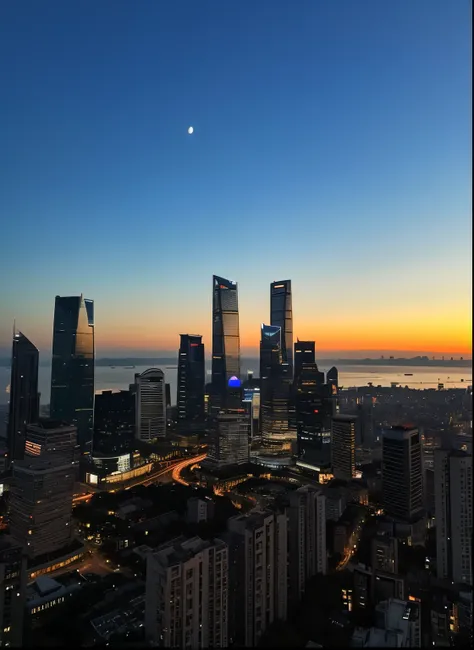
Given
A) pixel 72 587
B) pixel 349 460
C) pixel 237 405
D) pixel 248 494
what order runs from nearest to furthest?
1. pixel 72 587
2. pixel 248 494
3. pixel 349 460
4. pixel 237 405

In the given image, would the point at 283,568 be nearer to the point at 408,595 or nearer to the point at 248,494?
the point at 408,595

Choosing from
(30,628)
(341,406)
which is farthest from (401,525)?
(341,406)

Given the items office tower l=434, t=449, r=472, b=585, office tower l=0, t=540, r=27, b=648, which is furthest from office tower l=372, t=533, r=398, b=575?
office tower l=0, t=540, r=27, b=648

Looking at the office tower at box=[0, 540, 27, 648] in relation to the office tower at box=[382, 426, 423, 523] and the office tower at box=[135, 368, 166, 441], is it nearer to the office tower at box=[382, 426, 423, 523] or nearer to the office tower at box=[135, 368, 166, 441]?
the office tower at box=[382, 426, 423, 523]

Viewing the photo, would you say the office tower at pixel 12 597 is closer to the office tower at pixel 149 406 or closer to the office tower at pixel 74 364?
the office tower at pixel 74 364

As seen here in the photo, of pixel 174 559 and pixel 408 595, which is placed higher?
pixel 174 559

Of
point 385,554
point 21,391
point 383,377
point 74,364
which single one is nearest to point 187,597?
point 385,554
